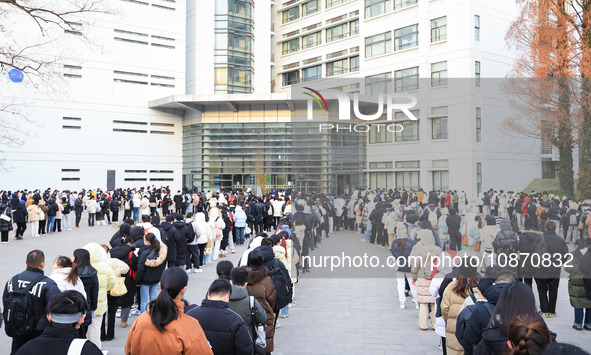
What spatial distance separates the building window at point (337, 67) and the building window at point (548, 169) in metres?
28.7

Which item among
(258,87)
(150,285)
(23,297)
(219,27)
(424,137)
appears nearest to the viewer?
(23,297)

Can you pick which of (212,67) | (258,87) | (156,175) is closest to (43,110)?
(156,175)

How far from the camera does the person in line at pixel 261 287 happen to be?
5297 mm

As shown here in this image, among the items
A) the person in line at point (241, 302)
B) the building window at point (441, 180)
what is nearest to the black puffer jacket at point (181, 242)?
the person in line at point (241, 302)

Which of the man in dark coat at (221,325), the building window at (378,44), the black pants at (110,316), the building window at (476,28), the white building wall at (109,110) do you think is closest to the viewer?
the man in dark coat at (221,325)

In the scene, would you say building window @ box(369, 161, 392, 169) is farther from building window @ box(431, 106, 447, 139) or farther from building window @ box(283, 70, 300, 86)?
building window @ box(283, 70, 300, 86)

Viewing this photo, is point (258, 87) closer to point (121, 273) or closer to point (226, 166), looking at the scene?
point (226, 166)

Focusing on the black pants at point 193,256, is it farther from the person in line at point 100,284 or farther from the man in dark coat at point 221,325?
the man in dark coat at point 221,325

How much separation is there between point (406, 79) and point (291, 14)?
39.4 m

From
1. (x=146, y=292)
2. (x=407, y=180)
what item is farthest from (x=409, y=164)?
(x=146, y=292)

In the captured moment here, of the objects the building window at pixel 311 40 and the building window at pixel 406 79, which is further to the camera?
the building window at pixel 311 40

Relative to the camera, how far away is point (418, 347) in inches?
257

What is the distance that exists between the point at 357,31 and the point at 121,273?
130 feet

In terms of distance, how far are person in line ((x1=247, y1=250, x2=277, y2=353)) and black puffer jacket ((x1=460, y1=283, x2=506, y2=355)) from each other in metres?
2.38
